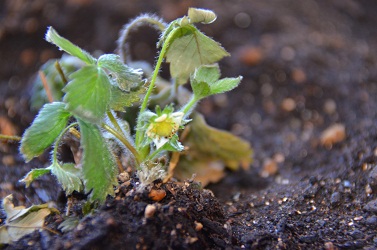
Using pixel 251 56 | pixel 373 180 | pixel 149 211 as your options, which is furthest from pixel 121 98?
pixel 251 56

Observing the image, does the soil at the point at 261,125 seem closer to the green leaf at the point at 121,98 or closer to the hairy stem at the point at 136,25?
the green leaf at the point at 121,98

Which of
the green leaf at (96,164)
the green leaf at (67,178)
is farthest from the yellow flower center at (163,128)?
the green leaf at (67,178)

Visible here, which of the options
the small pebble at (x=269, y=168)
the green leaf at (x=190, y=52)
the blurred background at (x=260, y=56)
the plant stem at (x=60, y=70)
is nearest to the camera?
the green leaf at (x=190, y=52)

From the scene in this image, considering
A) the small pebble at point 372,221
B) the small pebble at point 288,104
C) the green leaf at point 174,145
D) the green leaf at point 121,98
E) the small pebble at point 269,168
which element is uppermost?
the green leaf at point 121,98

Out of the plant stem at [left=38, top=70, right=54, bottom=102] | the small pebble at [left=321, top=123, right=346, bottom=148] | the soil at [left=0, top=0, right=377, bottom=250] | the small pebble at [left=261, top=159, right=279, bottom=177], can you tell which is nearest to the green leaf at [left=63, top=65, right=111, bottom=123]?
the soil at [left=0, top=0, right=377, bottom=250]

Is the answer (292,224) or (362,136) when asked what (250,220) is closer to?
(292,224)

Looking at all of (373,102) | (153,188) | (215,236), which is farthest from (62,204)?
(373,102)

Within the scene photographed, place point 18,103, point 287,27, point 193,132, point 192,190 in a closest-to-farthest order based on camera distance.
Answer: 1. point 192,190
2. point 193,132
3. point 18,103
4. point 287,27

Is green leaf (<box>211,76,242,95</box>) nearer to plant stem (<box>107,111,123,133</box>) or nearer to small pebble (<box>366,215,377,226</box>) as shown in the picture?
plant stem (<box>107,111,123,133</box>)
